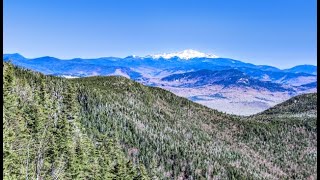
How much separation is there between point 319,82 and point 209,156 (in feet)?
607

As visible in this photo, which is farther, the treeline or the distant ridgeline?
the distant ridgeline

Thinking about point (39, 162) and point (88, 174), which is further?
point (88, 174)

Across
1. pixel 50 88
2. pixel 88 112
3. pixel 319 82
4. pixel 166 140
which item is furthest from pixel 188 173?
pixel 319 82

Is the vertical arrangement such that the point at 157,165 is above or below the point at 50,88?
below

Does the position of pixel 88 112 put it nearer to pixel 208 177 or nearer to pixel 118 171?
pixel 208 177

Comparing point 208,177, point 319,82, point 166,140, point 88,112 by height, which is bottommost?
point 208,177

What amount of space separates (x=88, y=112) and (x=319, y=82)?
160902 mm

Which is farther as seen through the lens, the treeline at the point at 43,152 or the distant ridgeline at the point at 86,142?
the distant ridgeline at the point at 86,142

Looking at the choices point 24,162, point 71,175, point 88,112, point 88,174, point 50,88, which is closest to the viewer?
point 24,162

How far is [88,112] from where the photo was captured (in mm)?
169875

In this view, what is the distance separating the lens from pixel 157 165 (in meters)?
165

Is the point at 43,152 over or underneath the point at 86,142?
over

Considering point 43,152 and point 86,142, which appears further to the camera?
point 86,142

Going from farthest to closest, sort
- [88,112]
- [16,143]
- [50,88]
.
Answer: [88,112] < [50,88] < [16,143]
